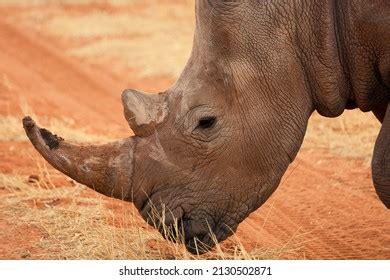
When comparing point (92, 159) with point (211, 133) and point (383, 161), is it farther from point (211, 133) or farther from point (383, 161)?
point (383, 161)

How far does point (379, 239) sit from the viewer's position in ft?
23.3

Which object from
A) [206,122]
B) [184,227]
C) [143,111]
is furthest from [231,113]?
[184,227]

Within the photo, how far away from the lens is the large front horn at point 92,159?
571 cm

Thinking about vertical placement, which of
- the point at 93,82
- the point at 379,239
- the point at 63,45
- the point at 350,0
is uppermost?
the point at 63,45

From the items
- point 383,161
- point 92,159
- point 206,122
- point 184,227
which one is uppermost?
point 206,122

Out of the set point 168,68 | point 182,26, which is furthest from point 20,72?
point 182,26

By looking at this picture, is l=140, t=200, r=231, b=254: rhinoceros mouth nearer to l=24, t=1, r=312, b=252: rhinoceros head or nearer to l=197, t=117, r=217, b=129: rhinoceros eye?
l=24, t=1, r=312, b=252: rhinoceros head

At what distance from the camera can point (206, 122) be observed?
5.76 meters

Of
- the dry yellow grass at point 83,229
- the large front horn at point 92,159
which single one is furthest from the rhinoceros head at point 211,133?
the dry yellow grass at point 83,229

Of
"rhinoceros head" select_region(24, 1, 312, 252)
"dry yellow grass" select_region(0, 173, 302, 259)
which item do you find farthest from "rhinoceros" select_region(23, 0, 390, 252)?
"dry yellow grass" select_region(0, 173, 302, 259)

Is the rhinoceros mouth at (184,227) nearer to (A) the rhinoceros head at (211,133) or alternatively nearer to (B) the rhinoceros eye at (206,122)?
(A) the rhinoceros head at (211,133)

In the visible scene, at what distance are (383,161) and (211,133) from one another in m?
1.02
